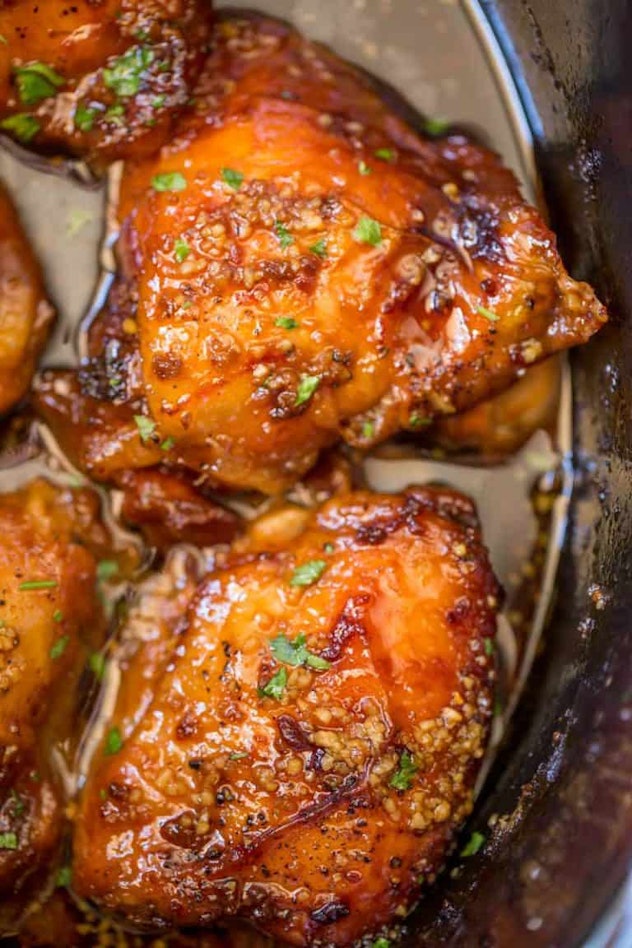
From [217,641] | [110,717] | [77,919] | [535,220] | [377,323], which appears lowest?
[77,919]

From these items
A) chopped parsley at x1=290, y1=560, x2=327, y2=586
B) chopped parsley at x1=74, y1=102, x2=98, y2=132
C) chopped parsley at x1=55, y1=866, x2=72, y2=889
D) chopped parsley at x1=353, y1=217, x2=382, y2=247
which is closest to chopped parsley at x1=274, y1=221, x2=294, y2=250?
chopped parsley at x1=353, y1=217, x2=382, y2=247

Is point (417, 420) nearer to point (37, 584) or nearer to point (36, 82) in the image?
point (37, 584)

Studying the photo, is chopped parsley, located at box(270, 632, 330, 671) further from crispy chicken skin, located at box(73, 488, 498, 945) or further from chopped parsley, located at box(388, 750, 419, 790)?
chopped parsley, located at box(388, 750, 419, 790)

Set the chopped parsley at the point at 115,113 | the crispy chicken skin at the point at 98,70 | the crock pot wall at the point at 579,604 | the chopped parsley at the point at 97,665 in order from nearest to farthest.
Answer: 1. the crock pot wall at the point at 579,604
2. the crispy chicken skin at the point at 98,70
3. the chopped parsley at the point at 115,113
4. the chopped parsley at the point at 97,665

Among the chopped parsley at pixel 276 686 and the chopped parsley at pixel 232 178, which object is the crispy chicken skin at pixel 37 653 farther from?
the chopped parsley at pixel 232 178

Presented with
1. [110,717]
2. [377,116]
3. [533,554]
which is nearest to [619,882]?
[533,554]

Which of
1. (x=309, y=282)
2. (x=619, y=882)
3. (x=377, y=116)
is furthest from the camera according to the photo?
(x=377, y=116)

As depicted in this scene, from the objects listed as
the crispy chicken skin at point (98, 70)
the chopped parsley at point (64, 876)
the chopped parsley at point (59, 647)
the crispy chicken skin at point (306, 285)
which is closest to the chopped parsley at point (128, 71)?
the crispy chicken skin at point (98, 70)

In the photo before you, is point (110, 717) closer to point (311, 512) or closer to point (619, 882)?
point (311, 512)

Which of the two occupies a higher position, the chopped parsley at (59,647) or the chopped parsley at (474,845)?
the chopped parsley at (59,647)
